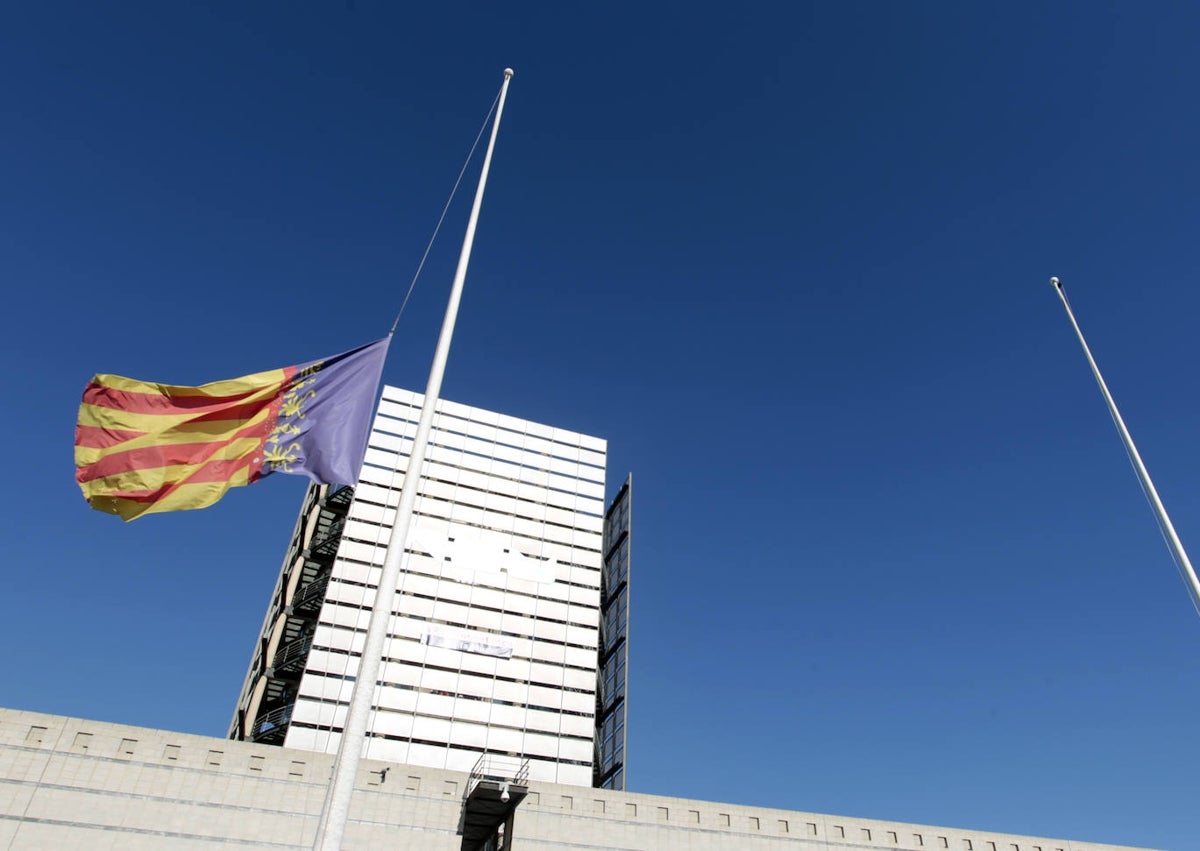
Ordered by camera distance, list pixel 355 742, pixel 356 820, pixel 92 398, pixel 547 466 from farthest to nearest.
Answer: pixel 547 466
pixel 356 820
pixel 92 398
pixel 355 742

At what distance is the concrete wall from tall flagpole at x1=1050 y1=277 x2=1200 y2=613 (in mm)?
24512

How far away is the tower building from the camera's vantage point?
44000mm

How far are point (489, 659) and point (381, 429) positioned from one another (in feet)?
56.2

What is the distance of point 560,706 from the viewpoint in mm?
47562

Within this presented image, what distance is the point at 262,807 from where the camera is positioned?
30.2 m

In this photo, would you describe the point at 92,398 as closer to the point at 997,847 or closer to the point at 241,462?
the point at 241,462

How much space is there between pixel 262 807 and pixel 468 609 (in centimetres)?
1947

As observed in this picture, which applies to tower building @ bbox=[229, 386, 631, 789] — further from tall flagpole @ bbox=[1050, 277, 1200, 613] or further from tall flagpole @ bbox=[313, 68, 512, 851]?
tall flagpole @ bbox=[313, 68, 512, 851]

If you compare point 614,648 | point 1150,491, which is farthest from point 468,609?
point 1150,491

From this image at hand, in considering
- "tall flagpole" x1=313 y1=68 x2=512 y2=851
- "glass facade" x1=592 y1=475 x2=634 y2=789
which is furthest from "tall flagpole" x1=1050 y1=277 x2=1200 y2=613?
"glass facade" x1=592 y1=475 x2=634 y2=789

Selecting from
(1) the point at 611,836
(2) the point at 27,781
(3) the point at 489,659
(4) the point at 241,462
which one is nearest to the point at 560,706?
(3) the point at 489,659

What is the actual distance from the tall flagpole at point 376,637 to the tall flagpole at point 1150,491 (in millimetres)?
16662

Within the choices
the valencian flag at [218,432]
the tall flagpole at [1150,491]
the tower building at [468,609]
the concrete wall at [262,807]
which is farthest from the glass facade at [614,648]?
the valencian flag at [218,432]

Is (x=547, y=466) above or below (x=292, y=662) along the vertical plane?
above
